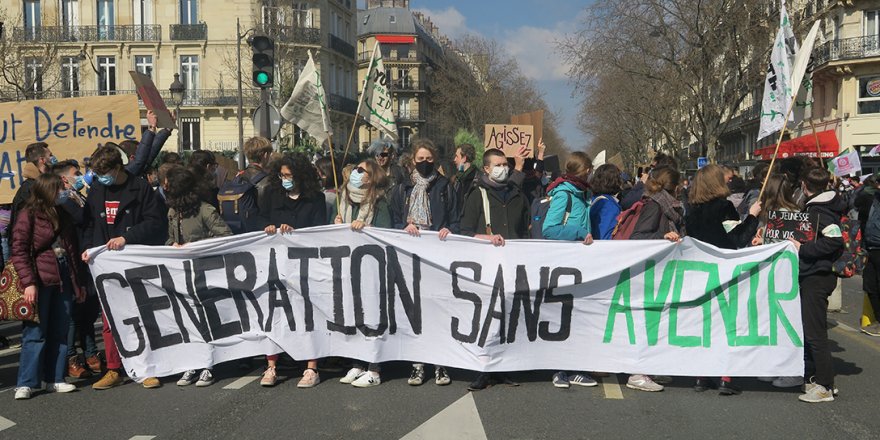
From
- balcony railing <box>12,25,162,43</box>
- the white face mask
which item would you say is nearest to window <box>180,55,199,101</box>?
balcony railing <box>12,25,162,43</box>

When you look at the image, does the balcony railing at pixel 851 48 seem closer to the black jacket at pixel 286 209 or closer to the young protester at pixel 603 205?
the young protester at pixel 603 205

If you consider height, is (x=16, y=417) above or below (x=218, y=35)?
below

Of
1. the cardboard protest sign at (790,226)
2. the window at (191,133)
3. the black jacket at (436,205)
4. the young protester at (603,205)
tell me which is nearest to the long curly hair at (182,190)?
the black jacket at (436,205)

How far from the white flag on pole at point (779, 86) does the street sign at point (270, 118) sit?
6.21m

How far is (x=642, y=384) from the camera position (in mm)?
6617

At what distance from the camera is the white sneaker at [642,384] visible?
21.6ft

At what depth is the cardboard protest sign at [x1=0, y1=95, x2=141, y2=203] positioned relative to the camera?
9531 mm

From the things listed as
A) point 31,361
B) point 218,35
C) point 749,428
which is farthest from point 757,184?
point 218,35

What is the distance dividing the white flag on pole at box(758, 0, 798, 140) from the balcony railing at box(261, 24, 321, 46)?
83.9 ft

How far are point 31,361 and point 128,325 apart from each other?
739 mm

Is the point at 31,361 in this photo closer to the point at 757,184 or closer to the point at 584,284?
the point at 584,284

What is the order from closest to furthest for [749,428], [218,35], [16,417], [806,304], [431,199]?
[749,428] < [16,417] < [806,304] < [431,199] < [218,35]

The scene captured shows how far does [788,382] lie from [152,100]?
636 centimetres

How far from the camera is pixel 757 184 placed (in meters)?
10.4
